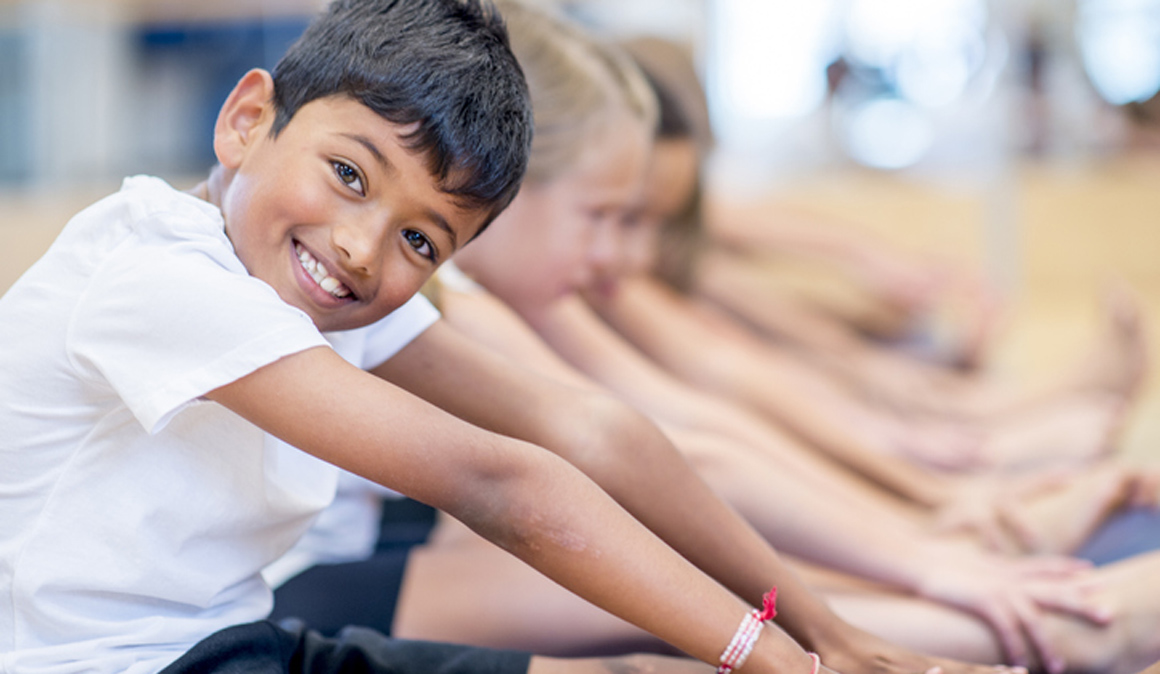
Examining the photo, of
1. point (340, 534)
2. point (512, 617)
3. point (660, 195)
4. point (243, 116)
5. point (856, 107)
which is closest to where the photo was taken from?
point (243, 116)

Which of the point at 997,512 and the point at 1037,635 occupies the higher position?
the point at 997,512

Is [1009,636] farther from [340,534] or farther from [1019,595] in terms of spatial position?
[340,534]

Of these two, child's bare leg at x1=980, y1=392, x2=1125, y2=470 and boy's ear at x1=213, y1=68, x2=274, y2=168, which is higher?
child's bare leg at x1=980, y1=392, x2=1125, y2=470

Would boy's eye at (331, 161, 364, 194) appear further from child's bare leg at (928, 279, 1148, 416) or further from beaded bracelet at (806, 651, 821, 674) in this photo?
child's bare leg at (928, 279, 1148, 416)

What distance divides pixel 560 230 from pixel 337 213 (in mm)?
414

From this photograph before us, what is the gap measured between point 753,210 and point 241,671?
169 centimetres

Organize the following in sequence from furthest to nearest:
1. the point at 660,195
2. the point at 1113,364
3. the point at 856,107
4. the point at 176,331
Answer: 1. the point at 856,107
2. the point at 1113,364
3. the point at 660,195
4. the point at 176,331

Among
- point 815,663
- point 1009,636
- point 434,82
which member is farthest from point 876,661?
point 434,82

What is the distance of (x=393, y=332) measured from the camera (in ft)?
2.03

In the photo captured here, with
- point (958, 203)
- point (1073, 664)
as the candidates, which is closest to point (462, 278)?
point (1073, 664)

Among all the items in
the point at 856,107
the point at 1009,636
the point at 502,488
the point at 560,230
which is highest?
the point at 856,107

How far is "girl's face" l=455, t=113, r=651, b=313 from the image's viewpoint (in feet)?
2.95

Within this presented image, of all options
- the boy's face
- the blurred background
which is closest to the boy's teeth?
the boy's face

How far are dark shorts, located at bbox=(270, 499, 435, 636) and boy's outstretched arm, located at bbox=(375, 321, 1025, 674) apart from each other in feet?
0.61
